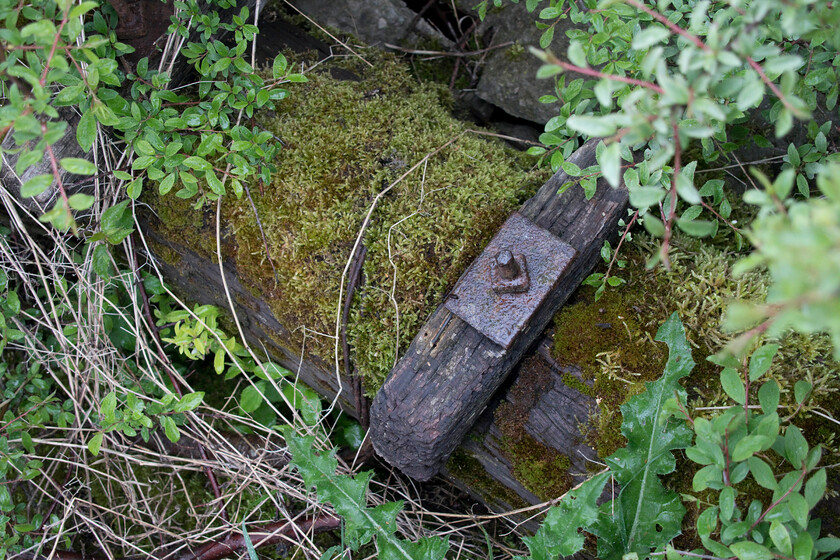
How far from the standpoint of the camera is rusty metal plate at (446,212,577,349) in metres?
1.86

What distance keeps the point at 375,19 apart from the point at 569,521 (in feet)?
9.26

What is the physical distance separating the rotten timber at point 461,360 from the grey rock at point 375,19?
1.64m

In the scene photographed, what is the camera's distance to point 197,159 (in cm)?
203

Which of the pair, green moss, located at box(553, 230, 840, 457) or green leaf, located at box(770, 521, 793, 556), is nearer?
green leaf, located at box(770, 521, 793, 556)

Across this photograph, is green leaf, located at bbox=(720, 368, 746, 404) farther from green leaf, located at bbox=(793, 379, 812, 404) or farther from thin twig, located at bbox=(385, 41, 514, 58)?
thin twig, located at bbox=(385, 41, 514, 58)

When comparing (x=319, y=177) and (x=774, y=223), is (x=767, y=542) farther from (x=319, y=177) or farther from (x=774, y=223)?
(x=319, y=177)

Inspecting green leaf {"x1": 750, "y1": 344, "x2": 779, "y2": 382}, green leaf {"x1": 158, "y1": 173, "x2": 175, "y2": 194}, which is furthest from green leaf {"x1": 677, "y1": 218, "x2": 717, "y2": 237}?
green leaf {"x1": 158, "y1": 173, "x2": 175, "y2": 194}

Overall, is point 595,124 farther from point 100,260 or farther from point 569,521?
point 100,260

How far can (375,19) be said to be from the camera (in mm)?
3270

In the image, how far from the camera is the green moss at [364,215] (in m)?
2.13

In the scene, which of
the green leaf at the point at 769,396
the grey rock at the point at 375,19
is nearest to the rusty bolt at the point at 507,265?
the green leaf at the point at 769,396

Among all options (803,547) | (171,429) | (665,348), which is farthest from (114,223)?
(803,547)

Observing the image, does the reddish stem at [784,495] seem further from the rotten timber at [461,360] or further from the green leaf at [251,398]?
the green leaf at [251,398]

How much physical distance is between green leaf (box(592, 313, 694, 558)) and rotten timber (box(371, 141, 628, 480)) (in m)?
0.39
